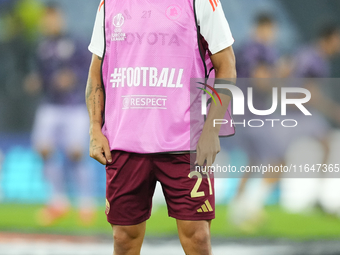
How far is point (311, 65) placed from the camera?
10.9 ft

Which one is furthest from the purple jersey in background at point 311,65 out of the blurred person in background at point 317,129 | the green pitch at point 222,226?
the green pitch at point 222,226

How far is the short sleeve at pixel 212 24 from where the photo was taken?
142 cm

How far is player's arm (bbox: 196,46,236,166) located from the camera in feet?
4.61

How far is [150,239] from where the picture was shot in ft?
9.58

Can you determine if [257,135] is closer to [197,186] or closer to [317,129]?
[317,129]

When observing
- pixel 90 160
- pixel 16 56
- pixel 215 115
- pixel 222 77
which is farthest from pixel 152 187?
pixel 16 56

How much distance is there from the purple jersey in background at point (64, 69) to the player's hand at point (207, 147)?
7.14 feet

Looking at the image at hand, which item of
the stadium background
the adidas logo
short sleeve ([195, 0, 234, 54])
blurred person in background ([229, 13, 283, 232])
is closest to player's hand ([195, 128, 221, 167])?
the adidas logo

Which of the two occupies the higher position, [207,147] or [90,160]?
[207,147]

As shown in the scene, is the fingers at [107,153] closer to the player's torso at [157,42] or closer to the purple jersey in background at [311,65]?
the player's torso at [157,42]

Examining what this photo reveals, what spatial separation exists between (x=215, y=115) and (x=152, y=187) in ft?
1.18

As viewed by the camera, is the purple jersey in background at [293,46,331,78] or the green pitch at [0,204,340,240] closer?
the green pitch at [0,204,340,240]

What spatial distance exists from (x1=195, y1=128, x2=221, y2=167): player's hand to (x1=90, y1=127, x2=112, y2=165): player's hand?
0.34 metres

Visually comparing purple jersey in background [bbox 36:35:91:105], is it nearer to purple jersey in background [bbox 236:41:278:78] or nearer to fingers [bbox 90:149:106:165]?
purple jersey in background [bbox 236:41:278:78]
